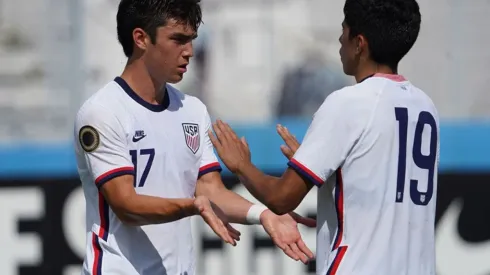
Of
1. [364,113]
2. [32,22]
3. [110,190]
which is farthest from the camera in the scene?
[32,22]

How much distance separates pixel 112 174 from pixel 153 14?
717 mm

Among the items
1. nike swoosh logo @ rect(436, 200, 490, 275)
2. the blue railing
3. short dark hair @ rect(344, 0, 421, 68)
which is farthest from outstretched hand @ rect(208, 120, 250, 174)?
nike swoosh logo @ rect(436, 200, 490, 275)

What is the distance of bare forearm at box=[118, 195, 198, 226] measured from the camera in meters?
4.12

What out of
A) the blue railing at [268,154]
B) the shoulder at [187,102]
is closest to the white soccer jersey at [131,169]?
the shoulder at [187,102]

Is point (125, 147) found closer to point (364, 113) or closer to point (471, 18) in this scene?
point (364, 113)

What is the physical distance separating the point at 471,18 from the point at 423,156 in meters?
5.89

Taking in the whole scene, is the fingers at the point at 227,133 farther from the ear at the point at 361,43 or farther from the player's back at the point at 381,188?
the ear at the point at 361,43

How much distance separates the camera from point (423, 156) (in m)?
4.15

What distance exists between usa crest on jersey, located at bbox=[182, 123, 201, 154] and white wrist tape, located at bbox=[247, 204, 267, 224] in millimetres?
375

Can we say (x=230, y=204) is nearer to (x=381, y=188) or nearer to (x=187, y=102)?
Answer: (x=187, y=102)

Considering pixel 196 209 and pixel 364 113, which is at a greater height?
pixel 364 113

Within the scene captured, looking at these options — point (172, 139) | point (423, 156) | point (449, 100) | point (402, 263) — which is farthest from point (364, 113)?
point (449, 100)

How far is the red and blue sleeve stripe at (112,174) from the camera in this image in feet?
14.0

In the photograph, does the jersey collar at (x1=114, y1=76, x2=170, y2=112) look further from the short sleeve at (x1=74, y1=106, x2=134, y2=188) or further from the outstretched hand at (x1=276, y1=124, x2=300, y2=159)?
the outstretched hand at (x1=276, y1=124, x2=300, y2=159)
